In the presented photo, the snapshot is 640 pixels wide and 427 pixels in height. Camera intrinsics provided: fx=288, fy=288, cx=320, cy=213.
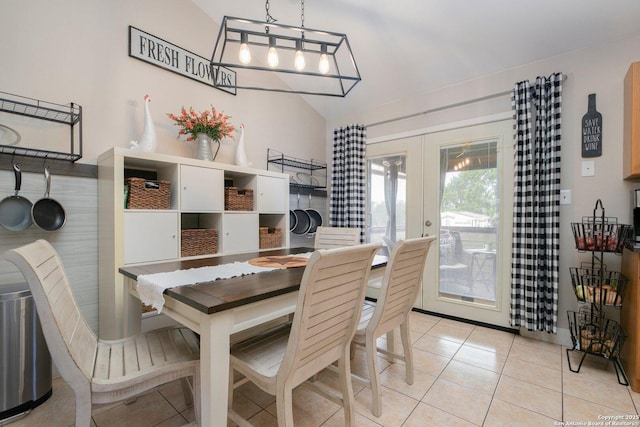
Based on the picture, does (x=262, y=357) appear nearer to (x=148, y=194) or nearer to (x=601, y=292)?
(x=148, y=194)

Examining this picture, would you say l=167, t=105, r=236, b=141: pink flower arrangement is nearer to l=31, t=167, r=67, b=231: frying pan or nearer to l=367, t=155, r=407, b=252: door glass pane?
l=31, t=167, r=67, b=231: frying pan

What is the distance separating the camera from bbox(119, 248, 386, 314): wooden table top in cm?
105

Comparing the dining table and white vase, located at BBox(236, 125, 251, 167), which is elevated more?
white vase, located at BBox(236, 125, 251, 167)

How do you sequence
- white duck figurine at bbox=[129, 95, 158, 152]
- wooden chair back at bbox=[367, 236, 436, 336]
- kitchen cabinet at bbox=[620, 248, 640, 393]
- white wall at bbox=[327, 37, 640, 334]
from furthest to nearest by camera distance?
white wall at bbox=[327, 37, 640, 334] < white duck figurine at bbox=[129, 95, 158, 152] < kitchen cabinet at bbox=[620, 248, 640, 393] < wooden chair back at bbox=[367, 236, 436, 336]

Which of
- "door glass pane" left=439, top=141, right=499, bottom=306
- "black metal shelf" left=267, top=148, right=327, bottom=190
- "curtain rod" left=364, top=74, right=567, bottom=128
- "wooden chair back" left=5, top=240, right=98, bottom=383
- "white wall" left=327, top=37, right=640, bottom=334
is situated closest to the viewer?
"wooden chair back" left=5, top=240, right=98, bottom=383

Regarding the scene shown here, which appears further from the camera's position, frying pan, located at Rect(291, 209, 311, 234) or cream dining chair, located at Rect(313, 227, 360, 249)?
frying pan, located at Rect(291, 209, 311, 234)

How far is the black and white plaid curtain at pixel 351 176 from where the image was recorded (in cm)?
355

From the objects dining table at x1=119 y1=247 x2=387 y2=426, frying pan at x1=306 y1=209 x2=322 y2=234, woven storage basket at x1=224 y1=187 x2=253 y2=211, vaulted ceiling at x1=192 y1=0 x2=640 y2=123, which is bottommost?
dining table at x1=119 y1=247 x2=387 y2=426

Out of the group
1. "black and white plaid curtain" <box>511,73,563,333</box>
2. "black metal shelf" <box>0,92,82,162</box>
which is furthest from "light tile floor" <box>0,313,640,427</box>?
"black metal shelf" <box>0,92,82,162</box>

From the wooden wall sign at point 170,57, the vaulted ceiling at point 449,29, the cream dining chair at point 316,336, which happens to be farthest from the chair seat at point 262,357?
the vaulted ceiling at point 449,29

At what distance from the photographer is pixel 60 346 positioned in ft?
3.21

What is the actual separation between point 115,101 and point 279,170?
1655 millimetres

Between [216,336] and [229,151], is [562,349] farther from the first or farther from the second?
[229,151]

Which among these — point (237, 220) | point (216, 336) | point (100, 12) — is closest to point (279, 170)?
point (237, 220)
